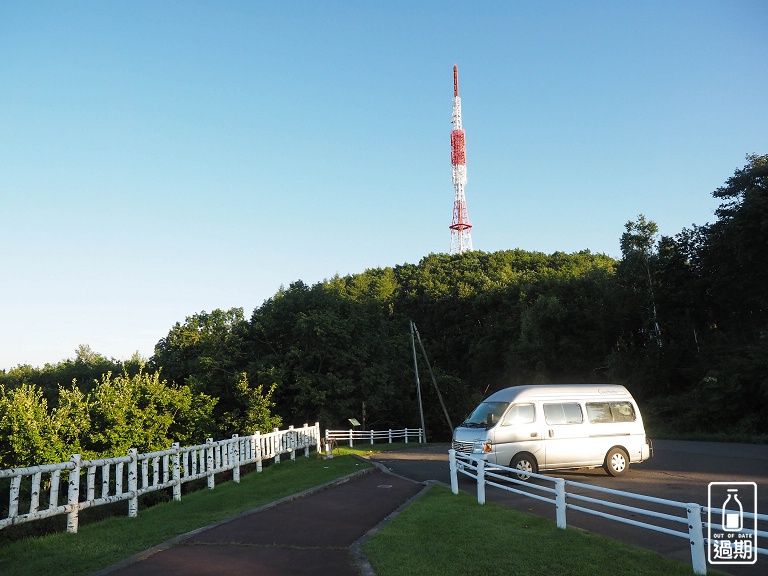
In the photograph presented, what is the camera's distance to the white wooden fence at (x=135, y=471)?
8531 mm

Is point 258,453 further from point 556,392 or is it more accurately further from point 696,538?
point 696,538

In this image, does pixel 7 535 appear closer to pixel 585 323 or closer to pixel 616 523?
pixel 616 523

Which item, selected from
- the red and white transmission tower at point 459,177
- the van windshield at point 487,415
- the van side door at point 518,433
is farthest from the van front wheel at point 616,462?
the red and white transmission tower at point 459,177

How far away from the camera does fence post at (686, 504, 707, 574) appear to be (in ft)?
19.9

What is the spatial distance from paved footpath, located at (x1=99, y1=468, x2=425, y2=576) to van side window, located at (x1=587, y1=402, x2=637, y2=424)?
5.55m

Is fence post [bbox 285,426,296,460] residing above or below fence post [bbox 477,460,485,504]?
below

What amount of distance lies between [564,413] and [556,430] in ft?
1.72

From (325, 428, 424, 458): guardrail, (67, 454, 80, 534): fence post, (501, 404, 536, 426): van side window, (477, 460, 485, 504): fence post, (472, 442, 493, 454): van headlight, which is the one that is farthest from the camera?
(325, 428, 424, 458): guardrail

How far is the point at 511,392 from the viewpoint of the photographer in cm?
1493

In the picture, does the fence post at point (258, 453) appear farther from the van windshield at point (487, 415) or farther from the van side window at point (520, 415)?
the van side window at point (520, 415)

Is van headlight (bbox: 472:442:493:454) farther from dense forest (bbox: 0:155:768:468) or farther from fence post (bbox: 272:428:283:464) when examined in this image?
dense forest (bbox: 0:155:768:468)

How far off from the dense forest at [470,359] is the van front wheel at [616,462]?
14757 millimetres

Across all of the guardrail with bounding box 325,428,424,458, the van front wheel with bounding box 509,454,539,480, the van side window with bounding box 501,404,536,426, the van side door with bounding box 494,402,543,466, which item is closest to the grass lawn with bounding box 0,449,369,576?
the van side door with bounding box 494,402,543,466

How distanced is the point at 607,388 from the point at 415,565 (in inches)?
419
